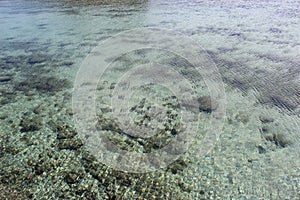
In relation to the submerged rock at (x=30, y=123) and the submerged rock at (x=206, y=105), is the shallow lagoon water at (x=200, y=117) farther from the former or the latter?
the submerged rock at (x=206, y=105)

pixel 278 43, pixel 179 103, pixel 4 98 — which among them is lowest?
pixel 4 98

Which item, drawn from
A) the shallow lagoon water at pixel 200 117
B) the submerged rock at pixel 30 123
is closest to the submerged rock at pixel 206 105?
the shallow lagoon water at pixel 200 117

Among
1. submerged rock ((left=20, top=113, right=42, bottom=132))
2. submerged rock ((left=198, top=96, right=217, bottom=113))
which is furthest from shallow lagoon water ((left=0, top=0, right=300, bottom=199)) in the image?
submerged rock ((left=198, top=96, right=217, bottom=113))

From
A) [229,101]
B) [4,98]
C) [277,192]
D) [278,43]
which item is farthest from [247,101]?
[4,98]

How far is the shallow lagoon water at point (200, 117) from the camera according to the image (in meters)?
2.53

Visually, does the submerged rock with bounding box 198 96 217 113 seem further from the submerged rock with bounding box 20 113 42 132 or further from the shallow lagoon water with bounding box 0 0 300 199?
the submerged rock with bounding box 20 113 42 132

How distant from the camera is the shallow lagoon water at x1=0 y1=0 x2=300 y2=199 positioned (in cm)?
253

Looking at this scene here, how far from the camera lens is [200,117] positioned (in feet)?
11.3

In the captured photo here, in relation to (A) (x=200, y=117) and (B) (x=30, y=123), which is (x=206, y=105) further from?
(B) (x=30, y=123)

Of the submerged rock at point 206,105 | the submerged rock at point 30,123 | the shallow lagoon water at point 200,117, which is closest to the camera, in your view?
the shallow lagoon water at point 200,117

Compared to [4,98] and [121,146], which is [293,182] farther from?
[4,98]

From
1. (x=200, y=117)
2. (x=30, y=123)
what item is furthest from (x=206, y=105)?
(x=30, y=123)

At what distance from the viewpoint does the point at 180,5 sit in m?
9.77

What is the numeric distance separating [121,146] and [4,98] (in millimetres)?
2350
